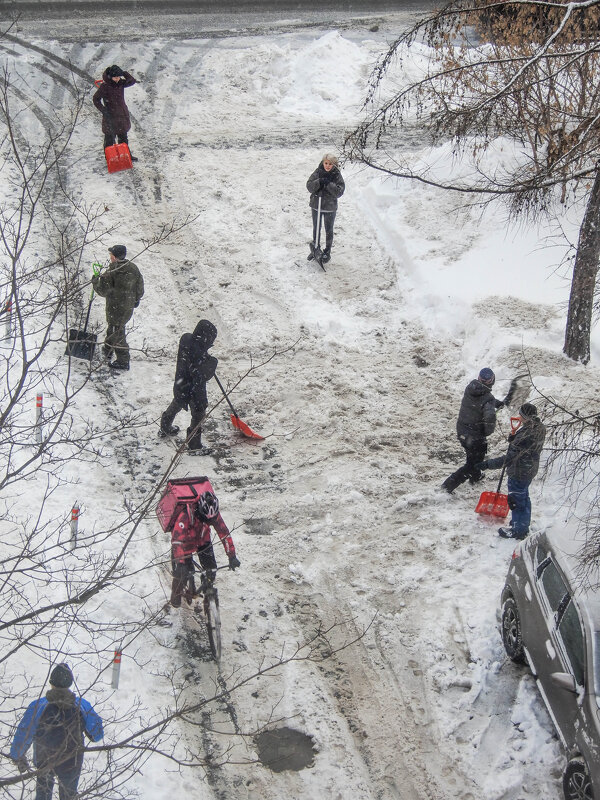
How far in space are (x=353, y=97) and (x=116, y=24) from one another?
19.8 ft

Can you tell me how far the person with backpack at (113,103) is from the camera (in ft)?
47.9

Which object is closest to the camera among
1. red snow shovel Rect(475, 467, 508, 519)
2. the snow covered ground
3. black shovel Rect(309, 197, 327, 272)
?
the snow covered ground

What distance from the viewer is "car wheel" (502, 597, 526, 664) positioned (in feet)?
25.4

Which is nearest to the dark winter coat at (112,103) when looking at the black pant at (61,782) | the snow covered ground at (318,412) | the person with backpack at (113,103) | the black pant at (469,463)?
the person with backpack at (113,103)

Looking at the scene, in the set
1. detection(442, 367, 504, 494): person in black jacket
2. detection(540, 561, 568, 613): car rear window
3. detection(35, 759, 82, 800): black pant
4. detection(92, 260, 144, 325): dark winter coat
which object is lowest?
detection(35, 759, 82, 800): black pant

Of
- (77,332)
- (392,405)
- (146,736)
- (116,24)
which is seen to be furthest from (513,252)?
(116,24)

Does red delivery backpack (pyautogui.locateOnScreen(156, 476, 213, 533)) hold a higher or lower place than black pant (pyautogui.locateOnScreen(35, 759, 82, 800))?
higher

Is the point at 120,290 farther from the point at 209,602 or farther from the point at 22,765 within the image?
the point at 22,765

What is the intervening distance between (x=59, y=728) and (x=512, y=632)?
4.05 m

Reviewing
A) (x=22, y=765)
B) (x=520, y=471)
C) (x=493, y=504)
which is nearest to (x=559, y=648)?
(x=520, y=471)

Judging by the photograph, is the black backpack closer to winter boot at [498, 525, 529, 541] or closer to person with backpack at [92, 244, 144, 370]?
winter boot at [498, 525, 529, 541]

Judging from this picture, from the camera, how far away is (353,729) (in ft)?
24.3

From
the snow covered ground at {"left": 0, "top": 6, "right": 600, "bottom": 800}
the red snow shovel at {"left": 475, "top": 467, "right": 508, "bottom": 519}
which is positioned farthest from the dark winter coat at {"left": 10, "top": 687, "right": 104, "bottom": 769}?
the red snow shovel at {"left": 475, "top": 467, "right": 508, "bottom": 519}

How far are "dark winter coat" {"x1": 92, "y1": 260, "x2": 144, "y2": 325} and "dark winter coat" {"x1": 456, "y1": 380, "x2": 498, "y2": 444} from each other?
4509 mm
